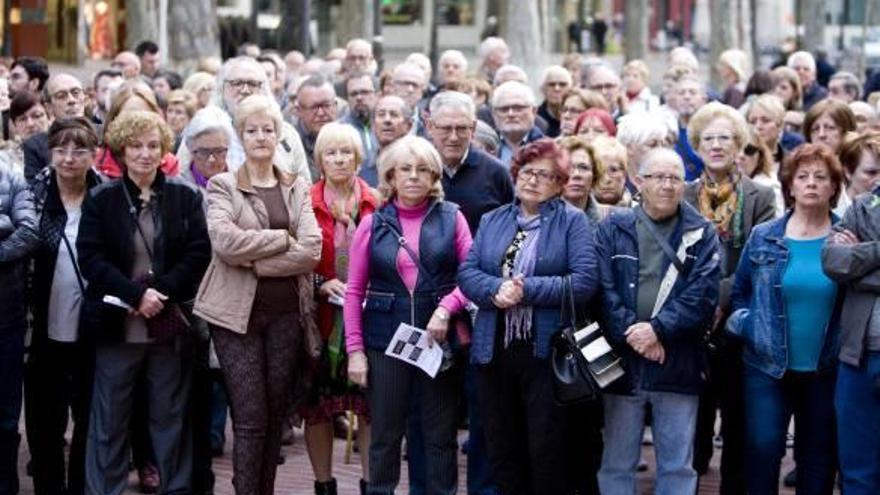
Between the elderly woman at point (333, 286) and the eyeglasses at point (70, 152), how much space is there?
1292 mm

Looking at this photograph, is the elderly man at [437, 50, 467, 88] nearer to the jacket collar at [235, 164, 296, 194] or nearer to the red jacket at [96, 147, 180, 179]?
the red jacket at [96, 147, 180, 179]

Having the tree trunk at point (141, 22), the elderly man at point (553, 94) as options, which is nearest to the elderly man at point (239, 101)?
the elderly man at point (553, 94)

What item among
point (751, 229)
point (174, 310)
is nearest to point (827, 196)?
point (751, 229)

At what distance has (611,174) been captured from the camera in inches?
453

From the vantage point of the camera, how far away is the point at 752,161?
1238 centimetres

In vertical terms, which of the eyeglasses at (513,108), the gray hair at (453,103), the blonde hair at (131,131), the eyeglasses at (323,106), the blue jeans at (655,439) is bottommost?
the blue jeans at (655,439)

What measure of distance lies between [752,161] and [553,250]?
2.55 m

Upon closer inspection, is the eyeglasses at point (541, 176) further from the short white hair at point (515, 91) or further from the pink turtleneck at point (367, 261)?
the short white hair at point (515, 91)

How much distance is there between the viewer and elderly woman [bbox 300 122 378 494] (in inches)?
437

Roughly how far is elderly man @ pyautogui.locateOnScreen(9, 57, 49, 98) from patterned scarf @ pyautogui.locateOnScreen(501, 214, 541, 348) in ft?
23.9

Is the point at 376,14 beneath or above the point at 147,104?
above

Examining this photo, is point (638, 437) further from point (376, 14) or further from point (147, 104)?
point (376, 14)

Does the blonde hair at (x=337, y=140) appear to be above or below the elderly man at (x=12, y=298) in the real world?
above

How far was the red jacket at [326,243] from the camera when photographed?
36.5 feet
